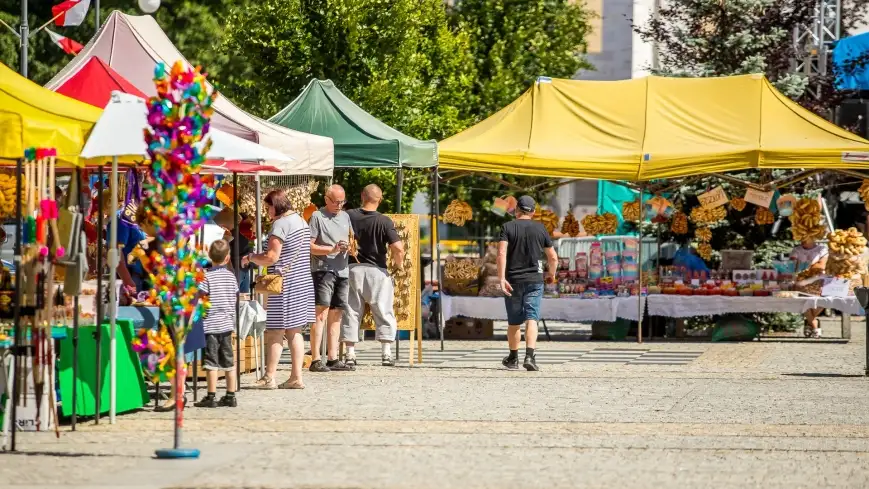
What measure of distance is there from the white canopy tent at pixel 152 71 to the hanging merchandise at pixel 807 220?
8.26 meters

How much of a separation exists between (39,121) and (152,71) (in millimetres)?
5743

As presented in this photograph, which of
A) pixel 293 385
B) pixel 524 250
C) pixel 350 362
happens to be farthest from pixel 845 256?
pixel 293 385

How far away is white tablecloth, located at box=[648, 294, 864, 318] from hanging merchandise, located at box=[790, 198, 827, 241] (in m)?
1.23

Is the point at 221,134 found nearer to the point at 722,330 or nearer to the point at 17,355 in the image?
the point at 17,355

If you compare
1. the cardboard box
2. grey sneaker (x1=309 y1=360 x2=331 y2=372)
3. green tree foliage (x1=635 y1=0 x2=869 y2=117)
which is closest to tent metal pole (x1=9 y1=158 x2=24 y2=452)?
grey sneaker (x1=309 y1=360 x2=331 y2=372)

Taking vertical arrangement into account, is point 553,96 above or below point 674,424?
above

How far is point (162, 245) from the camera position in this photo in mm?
10367

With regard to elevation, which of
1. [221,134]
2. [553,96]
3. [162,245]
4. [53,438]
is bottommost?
[53,438]

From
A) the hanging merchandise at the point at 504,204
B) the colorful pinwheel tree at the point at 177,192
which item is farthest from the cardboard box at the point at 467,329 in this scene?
the colorful pinwheel tree at the point at 177,192

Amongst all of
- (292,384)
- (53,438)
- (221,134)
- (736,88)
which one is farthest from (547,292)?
(53,438)

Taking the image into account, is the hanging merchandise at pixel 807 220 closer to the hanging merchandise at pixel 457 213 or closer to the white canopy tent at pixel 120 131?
the hanging merchandise at pixel 457 213

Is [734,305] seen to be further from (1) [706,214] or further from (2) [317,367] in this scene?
(2) [317,367]

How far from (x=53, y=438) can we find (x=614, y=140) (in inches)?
479

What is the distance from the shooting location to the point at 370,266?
17219mm
